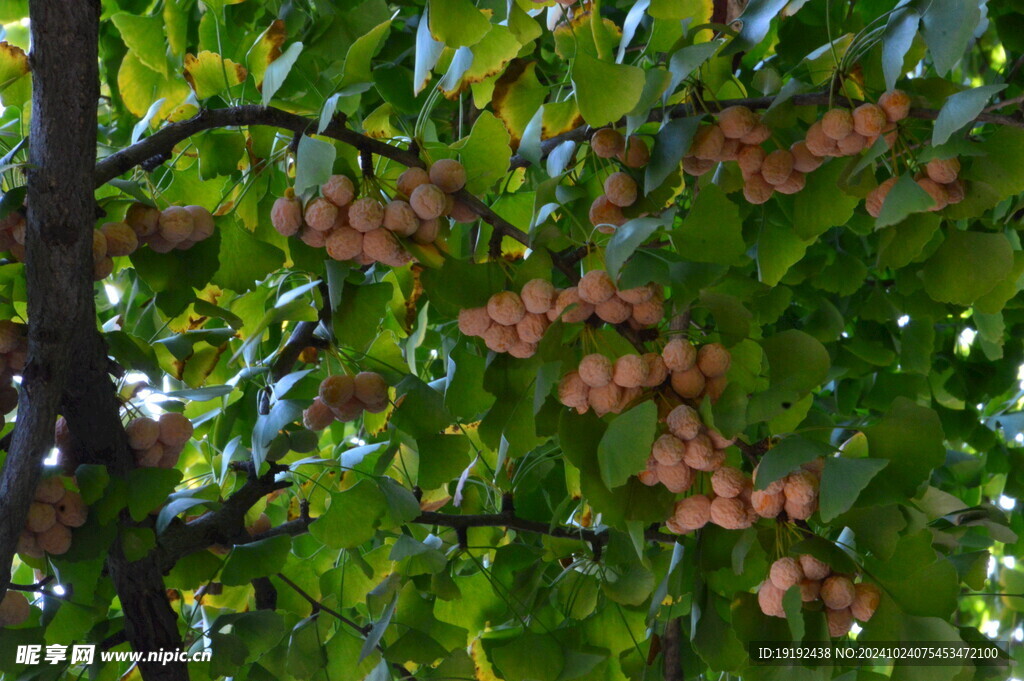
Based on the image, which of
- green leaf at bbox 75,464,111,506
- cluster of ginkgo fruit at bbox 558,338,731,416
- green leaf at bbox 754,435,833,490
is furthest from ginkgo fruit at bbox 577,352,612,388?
green leaf at bbox 75,464,111,506

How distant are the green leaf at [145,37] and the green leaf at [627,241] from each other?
0.71 m

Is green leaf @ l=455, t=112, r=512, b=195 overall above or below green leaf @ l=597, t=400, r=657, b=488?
above

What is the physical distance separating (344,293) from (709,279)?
37 centimetres

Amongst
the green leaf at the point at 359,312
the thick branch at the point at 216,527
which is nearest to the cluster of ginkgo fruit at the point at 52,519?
the thick branch at the point at 216,527

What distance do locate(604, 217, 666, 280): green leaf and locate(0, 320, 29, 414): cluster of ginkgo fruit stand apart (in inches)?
20.4

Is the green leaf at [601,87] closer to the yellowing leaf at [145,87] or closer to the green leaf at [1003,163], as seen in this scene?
the green leaf at [1003,163]

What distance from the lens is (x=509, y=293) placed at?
2.41 ft

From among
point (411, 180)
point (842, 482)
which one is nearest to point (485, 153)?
point (411, 180)

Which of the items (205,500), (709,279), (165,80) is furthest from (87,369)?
(709,279)

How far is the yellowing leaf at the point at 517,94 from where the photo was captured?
1002mm

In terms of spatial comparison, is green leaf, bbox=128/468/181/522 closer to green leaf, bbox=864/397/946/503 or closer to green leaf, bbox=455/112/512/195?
green leaf, bbox=455/112/512/195

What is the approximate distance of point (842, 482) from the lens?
2.08ft

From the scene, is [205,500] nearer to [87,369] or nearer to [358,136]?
[87,369]

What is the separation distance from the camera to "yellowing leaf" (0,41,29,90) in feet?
2.96
